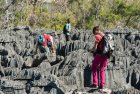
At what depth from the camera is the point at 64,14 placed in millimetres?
57438

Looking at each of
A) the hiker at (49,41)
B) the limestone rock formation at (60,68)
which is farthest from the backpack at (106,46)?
the hiker at (49,41)

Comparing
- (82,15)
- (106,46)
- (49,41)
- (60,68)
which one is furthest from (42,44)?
(82,15)

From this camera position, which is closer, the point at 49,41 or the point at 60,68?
the point at 60,68

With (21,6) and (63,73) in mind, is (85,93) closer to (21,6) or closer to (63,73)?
(63,73)

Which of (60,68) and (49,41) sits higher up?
(49,41)

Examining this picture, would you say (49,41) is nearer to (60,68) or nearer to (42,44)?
(42,44)

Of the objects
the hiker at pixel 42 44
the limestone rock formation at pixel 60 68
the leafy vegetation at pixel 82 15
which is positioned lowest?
the limestone rock formation at pixel 60 68

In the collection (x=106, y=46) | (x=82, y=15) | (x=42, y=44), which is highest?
(x=82, y=15)

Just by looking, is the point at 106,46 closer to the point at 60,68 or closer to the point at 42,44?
the point at 60,68

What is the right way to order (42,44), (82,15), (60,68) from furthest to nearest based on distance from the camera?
1. (82,15)
2. (42,44)
3. (60,68)

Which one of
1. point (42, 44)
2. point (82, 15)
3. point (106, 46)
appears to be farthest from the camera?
point (82, 15)

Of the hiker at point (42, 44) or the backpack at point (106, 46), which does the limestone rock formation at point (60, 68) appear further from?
the backpack at point (106, 46)

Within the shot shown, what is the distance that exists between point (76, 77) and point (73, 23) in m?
38.5

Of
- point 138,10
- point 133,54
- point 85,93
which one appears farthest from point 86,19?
point 85,93
